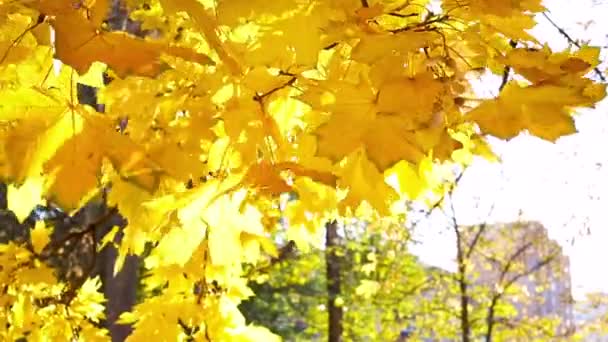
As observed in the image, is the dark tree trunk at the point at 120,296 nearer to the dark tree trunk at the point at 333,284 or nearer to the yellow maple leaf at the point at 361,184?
the yellow maple leaf at the point at 361,184

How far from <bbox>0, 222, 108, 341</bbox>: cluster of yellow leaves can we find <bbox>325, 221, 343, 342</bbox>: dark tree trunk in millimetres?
5676

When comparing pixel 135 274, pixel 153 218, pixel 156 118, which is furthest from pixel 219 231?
pixel 135 274

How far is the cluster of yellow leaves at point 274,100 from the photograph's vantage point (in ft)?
2.80

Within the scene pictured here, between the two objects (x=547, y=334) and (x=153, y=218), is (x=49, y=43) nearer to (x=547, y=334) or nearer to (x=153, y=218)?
(x=153, y=218)

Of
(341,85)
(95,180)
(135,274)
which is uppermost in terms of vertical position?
(135,274)

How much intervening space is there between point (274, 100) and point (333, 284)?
870 centimetres

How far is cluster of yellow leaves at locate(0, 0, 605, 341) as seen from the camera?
85 cm

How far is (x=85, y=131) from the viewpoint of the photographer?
37.1 inches

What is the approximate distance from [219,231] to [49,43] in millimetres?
369

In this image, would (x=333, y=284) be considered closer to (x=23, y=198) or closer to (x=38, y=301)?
(x=38, y=301)

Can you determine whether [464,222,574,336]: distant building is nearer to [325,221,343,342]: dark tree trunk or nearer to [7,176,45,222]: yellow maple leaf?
[325,221,343,342]: dark tree trunk

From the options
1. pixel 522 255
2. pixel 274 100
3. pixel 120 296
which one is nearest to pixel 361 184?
pixel 274 100

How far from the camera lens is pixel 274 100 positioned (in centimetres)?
125

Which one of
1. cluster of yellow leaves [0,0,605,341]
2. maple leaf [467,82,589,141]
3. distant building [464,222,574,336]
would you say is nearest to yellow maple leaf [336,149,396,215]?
cluster of yellow leaves [0,0,605,341]
